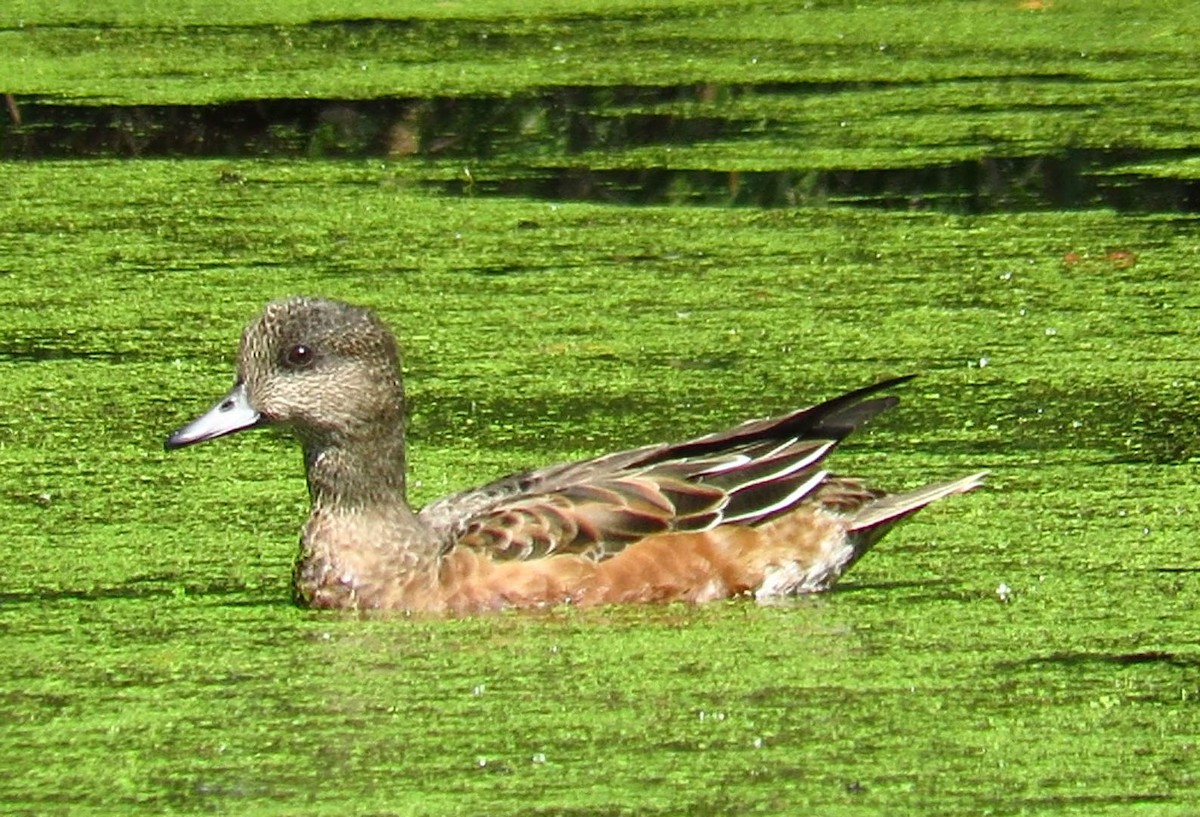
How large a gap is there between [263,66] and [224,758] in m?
4.96

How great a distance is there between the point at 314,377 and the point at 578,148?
298 centimetres

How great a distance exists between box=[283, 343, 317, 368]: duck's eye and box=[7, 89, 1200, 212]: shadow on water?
96.4 inches

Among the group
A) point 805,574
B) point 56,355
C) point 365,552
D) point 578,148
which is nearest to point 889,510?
point 805,574

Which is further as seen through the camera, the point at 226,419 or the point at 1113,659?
the point at 226,419

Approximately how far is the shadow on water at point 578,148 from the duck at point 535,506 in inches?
93.4

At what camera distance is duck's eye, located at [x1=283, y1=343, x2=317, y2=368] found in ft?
15.4

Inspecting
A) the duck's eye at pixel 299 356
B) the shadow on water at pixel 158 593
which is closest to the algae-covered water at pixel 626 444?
the shadow on water at pixel 158 593

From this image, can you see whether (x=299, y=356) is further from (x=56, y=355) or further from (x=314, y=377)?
(x=56, y=355)

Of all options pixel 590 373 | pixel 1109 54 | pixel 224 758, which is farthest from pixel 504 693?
pixel 1109 54

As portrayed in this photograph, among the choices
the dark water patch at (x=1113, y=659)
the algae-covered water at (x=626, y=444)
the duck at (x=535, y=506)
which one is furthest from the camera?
the duck at (x=535, y=506)

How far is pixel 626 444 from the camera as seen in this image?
5270mm

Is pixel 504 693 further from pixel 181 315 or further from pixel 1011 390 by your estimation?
pixel 181 315

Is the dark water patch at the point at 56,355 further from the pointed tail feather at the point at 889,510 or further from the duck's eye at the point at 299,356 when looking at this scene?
the pointed tail feather at the point at 889,510

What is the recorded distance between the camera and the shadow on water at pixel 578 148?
7.05m
